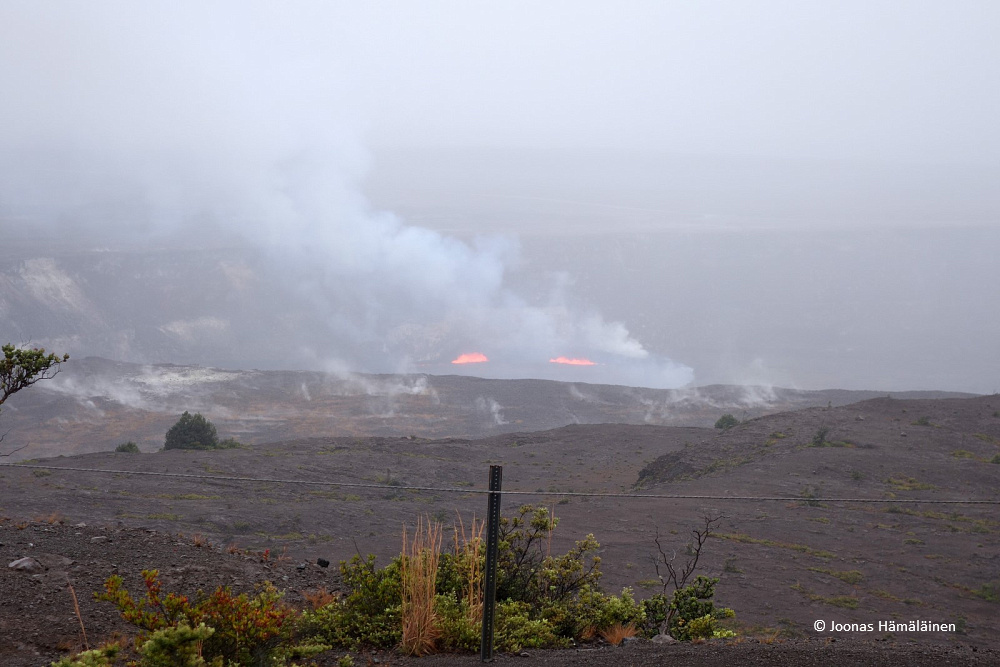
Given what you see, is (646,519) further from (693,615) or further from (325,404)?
(325,404)

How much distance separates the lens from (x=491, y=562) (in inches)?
238

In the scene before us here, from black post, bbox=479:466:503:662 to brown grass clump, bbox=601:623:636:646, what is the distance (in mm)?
1916

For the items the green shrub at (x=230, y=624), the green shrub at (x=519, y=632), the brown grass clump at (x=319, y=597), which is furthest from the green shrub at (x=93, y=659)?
the brown grass clump at (x=319, y=597)

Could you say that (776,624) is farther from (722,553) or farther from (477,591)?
(477,591)

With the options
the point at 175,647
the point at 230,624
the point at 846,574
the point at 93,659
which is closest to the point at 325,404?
the point at 846,574

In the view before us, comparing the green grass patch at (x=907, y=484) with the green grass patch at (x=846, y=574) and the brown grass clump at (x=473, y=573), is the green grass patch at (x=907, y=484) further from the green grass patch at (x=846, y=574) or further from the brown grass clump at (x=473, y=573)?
the brown grass clump at (x=473, y=573)

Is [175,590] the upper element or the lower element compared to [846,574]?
upper

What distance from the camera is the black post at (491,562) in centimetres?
589

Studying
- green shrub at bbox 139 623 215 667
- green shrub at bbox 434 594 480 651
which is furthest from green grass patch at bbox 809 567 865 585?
green shrub at bbox 139 623 215 667

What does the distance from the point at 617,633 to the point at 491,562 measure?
96.9 inches

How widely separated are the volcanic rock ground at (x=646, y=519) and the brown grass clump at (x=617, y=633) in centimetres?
78

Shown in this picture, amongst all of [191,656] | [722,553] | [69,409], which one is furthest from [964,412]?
[69,409]

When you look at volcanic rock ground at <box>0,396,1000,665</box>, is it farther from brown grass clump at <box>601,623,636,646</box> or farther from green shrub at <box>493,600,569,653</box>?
brown grass clump at <box>601,623,636,646</box>

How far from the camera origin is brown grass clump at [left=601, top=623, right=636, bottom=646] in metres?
7.68
